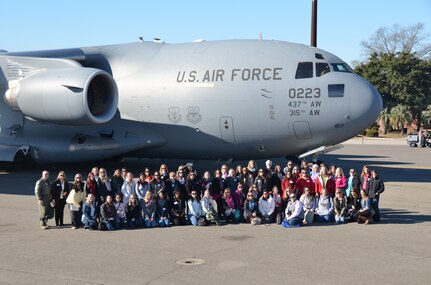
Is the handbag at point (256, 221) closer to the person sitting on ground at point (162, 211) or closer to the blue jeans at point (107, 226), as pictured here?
the person sitting on ground at point (162, 211)

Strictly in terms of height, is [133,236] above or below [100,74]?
below

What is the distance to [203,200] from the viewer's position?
11.1m

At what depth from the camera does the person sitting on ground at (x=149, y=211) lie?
10836mm

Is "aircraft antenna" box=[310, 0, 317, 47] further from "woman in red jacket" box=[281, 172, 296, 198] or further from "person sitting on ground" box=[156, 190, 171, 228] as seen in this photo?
"person sitting on ground" box=[156, 190, 171, 228]

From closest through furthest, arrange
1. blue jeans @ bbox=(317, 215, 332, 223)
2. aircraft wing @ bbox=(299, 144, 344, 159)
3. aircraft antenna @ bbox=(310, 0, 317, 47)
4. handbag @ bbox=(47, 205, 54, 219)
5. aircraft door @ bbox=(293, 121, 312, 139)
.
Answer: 1. handbag @ bbox=(47, 205, 54, 219)
2. blue jeans @ bbox=(317, 215, 332, 223)
3. aircraft door @ bbox=(293, 121, 312, 139)
4. aircraft wing @ bbox=(299, 144, 344, 159)
5. aircraft antenna @ bbox=(310, 0, 317, 47)

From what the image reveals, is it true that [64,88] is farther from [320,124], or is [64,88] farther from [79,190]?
[320,124]

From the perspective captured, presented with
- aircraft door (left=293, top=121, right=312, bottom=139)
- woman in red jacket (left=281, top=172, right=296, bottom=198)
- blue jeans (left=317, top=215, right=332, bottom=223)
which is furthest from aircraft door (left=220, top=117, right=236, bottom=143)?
blue jeans (left=317, top=215, right=332, bottom=223)

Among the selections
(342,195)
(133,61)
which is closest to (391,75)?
(133,61)

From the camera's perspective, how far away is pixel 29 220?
11398mm

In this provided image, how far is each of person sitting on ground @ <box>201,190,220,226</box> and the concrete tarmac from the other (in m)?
0.37

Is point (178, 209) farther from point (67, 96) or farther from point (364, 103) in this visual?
point (364, 103)

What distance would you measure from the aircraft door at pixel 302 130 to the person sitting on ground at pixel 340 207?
17.1 feet

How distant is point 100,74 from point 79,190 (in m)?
6.60

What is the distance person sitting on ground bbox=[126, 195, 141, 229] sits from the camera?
10.8 meters
